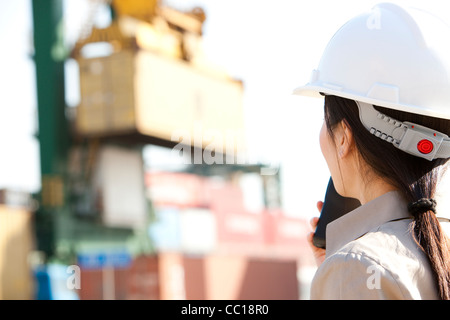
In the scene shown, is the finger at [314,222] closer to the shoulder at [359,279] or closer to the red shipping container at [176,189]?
the shoulder at [359,279]

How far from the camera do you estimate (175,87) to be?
22.2m

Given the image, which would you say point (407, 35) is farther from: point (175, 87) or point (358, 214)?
point (175, 87)

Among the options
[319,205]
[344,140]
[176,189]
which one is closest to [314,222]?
[319,205]

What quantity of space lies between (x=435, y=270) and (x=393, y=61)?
0.46 m

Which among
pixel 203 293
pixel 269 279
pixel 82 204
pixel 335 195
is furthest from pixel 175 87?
pixel 335 195

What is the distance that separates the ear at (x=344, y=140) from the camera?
4.67ft

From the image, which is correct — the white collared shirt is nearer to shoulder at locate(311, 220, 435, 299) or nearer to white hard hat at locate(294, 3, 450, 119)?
shoulder at locate(311, 220, 435, 299)

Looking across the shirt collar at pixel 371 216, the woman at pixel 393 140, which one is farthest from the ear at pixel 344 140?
the shirt collar at pixel 371 216

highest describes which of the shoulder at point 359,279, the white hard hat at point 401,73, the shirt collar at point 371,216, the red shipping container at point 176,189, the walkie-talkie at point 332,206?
the red shipping container at point 176,189

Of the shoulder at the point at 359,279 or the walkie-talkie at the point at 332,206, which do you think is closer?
the shoulder at the point at 359,279

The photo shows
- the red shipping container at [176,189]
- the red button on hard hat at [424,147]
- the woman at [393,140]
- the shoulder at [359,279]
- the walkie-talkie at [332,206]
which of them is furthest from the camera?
the red shipping container at [176,189]

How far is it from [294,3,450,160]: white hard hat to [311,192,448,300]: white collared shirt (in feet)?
0.45

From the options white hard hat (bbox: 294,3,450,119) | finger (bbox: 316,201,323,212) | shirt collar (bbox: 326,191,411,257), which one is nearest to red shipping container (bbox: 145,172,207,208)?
finger (bbox: 316,201,323,212)

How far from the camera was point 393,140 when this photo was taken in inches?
54.2
